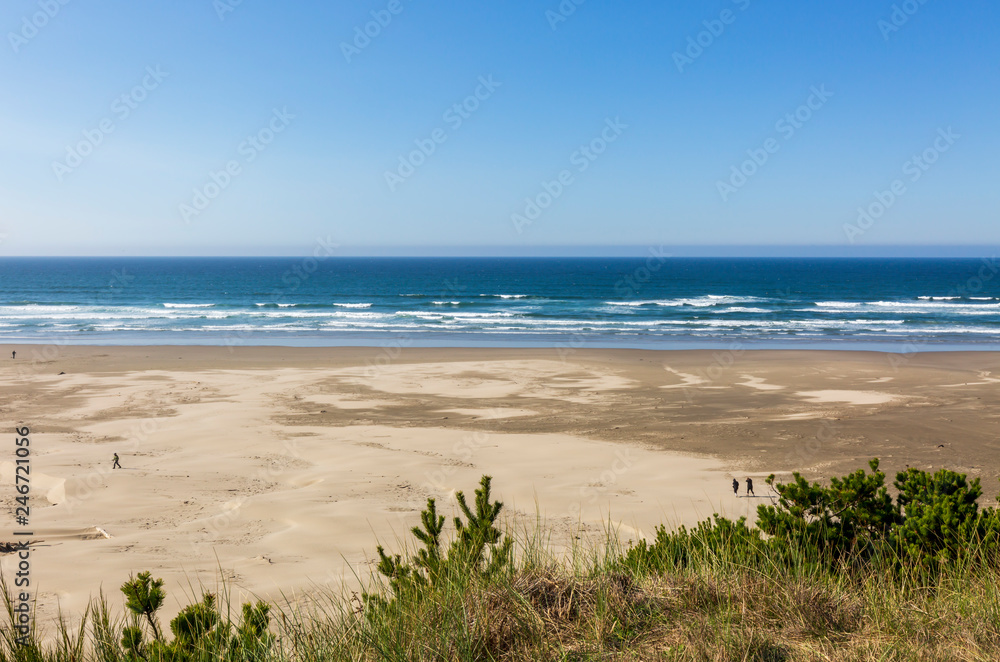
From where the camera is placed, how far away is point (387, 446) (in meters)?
12.0

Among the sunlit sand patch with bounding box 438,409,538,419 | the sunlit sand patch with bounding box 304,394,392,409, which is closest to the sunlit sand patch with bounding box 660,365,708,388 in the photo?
the sunlit sand patch with bounding box 438,409,538,419

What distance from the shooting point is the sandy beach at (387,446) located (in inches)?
291

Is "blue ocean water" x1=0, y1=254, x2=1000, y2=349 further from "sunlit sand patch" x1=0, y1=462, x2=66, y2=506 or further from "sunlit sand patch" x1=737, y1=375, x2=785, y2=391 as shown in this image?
"sunlit sand patch" x1=0, y1=462, x2=66, y2=506

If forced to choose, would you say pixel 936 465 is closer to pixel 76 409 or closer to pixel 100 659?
pixel 100 659

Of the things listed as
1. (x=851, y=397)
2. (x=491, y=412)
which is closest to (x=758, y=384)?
(x=851, y=397)

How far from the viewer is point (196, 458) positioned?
36.4ft

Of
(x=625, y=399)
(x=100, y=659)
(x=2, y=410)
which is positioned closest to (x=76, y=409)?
(x=2, y=410)

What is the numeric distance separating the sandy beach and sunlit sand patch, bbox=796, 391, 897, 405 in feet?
0.38

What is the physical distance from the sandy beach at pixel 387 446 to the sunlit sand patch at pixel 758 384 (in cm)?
17

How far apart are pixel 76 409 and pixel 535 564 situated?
15149mm

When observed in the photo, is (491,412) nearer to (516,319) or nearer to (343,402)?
(343,402)

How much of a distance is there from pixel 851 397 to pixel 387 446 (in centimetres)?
1226

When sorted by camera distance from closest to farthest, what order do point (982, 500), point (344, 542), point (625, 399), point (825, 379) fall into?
point (344, 542) → point (982, 500) → point (625, 399) → point (825, 379)

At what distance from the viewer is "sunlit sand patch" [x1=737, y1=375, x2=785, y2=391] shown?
18.1 meters
